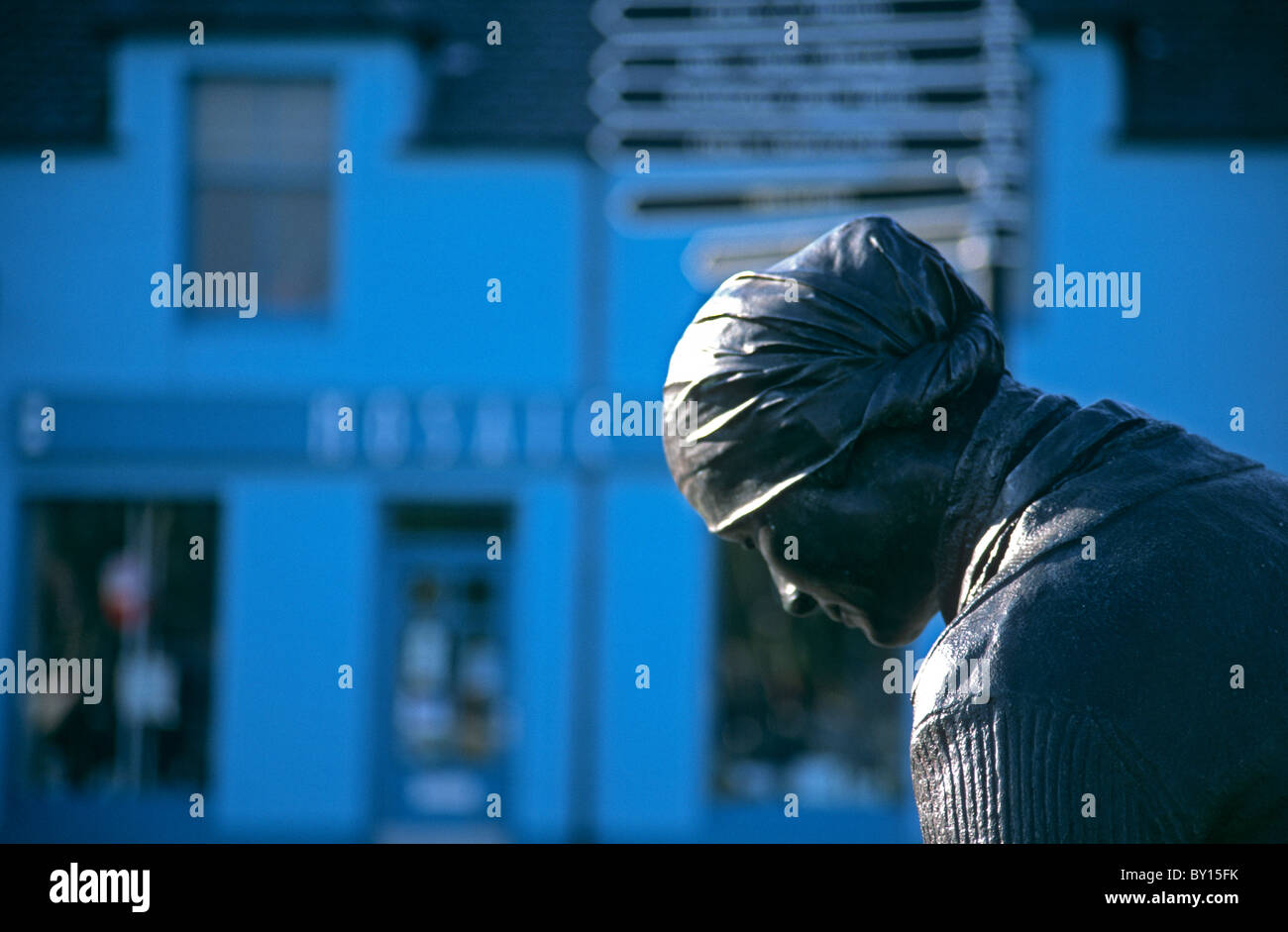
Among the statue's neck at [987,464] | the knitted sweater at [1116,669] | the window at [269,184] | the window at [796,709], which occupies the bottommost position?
the window at [796,709]

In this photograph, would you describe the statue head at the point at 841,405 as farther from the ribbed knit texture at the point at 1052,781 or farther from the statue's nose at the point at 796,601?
the ribbed knit texture at the point at 1052,781

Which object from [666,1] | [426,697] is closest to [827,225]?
[666,1]

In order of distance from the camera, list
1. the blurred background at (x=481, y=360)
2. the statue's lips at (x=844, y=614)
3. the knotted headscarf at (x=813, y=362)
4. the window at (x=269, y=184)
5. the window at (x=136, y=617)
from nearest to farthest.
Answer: the knotted headscarf at (x=813, y=362) → the statue's lips at (x=844, y=614) → the blurred background at (x=481, y=360) → the window at (x=136, y=617) → the window at (x=269, y=184)

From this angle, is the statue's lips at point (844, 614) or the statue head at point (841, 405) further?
the statue's lips at point (844, 614)

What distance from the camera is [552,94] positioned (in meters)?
10.9

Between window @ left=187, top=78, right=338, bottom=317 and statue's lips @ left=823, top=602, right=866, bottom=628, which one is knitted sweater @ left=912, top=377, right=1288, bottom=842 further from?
window @ left=187, top=78, right=338, bottom=317

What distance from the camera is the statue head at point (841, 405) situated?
69.5 inches

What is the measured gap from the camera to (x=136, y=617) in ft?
36.2

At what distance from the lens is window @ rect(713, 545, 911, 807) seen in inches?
421

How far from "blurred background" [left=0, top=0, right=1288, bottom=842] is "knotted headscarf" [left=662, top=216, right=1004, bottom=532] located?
8.61 meters

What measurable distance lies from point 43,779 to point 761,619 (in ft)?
17.5

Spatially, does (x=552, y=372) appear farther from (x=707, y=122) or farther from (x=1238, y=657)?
(x=1238, y=657)

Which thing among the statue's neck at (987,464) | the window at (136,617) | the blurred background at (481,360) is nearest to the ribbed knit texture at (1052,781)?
the statue's neck at (987,464)

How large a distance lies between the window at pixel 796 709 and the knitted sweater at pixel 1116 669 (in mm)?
8963
